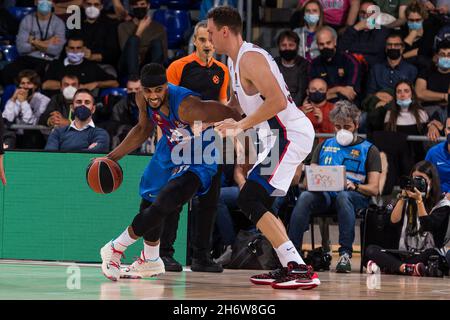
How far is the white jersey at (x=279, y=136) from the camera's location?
8344mm

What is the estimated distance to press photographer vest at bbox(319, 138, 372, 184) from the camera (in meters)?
11.7

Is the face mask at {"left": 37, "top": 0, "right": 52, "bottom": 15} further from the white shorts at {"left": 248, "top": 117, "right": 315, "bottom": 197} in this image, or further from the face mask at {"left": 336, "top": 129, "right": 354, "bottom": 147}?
the white shorts at {"left": 248, "top": 117, "right": 315, "bottom": 197}

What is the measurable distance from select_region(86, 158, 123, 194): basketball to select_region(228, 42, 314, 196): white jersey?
1174mm

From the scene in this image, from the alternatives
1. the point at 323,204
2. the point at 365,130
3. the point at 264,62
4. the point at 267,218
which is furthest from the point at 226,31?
the point at 365,130

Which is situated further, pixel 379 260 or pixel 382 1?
pixel 382 1

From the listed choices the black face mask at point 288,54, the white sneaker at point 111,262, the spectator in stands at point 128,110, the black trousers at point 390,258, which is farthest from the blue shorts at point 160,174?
the black face mask at point 288,54

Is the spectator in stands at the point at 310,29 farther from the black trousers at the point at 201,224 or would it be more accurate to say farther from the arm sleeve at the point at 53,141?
the black trousers at the point at 201,224

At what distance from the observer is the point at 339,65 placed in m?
14.1

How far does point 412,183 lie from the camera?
10.9 meters

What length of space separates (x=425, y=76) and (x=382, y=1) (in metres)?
1.80

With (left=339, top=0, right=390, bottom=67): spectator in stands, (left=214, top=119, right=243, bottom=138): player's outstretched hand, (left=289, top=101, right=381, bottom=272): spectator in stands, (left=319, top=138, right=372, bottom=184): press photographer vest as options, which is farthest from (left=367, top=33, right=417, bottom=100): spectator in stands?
(left=214, top=119, right=243, bottom=138): player's outstretched hand

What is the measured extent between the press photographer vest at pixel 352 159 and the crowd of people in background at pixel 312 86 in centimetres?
2
